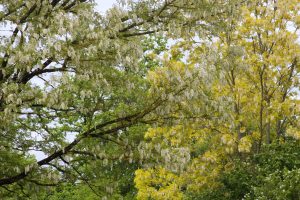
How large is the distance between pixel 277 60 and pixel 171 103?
24.8 ft

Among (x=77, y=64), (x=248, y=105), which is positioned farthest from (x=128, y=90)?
(x=248, y=105)

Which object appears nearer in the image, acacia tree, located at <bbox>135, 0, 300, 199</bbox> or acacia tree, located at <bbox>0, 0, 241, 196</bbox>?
acacia tree, located at <bbox>0, 0, 241, 196</bbox>

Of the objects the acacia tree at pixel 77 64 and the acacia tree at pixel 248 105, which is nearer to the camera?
the acacia tree at pixel 77 64

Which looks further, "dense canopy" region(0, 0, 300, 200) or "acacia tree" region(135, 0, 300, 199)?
"acacia tree" region(135, 0, 300, 199)

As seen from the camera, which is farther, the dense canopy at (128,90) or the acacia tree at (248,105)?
the acacia tree at (248,105)

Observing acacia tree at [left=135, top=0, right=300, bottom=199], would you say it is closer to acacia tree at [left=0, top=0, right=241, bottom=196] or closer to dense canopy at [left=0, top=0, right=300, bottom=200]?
dense canopy at [left=0, top=0, right=300, bottom=200]

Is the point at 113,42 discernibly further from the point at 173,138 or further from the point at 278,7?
the point at 278,7

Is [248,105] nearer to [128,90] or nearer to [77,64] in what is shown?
[128,90]

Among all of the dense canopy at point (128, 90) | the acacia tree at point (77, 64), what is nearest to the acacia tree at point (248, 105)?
the dense canopy at point (128, 90)

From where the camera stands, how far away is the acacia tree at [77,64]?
8047 mm

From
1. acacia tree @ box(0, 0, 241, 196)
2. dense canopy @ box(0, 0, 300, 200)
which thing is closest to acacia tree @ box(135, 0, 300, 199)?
dense canopy @ box(0, 0, 300, 200)

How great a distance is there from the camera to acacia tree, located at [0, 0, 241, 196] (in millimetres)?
8047

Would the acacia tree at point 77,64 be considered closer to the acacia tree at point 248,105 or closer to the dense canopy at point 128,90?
the dense canopy at point 128,90

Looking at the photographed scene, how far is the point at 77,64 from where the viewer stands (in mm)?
8406
